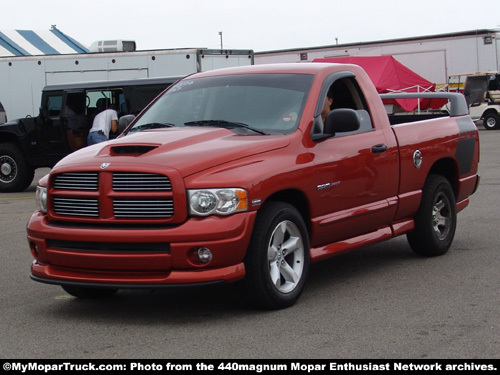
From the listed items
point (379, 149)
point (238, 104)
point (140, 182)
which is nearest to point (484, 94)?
point (379, 149)

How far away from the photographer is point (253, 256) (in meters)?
5.88

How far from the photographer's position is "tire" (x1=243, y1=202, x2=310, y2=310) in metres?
5.90

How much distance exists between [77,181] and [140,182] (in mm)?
530

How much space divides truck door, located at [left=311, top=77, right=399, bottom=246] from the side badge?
369 millimetres

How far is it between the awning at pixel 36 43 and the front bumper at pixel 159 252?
19.7 m

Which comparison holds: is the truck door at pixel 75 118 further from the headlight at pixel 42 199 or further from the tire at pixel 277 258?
the tire at pixel 277 258

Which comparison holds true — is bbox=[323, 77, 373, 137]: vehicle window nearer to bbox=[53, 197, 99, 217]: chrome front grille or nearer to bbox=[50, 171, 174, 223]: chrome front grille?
bbox=[50, 171, 174, 223]: chrome front grille

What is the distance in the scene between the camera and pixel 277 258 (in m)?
6.15

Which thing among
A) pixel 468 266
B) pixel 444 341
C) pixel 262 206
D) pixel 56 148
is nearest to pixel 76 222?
pixel 262 206

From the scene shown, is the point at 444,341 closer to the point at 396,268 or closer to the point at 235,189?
the point at 235,189

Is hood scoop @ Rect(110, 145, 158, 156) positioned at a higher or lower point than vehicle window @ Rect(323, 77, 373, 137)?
lower

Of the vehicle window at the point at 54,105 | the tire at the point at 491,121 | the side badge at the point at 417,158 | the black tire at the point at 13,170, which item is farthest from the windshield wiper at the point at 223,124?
the tire at the point at 491,121

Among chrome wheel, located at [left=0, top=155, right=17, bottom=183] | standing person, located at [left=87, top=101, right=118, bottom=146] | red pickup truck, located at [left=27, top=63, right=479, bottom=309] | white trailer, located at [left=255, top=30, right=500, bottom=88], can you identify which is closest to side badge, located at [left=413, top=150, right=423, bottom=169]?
red pickup truck, located at [left=27, top=63, right=479, bottom=309]

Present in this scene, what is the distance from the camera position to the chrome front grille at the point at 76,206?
19.3 feet
